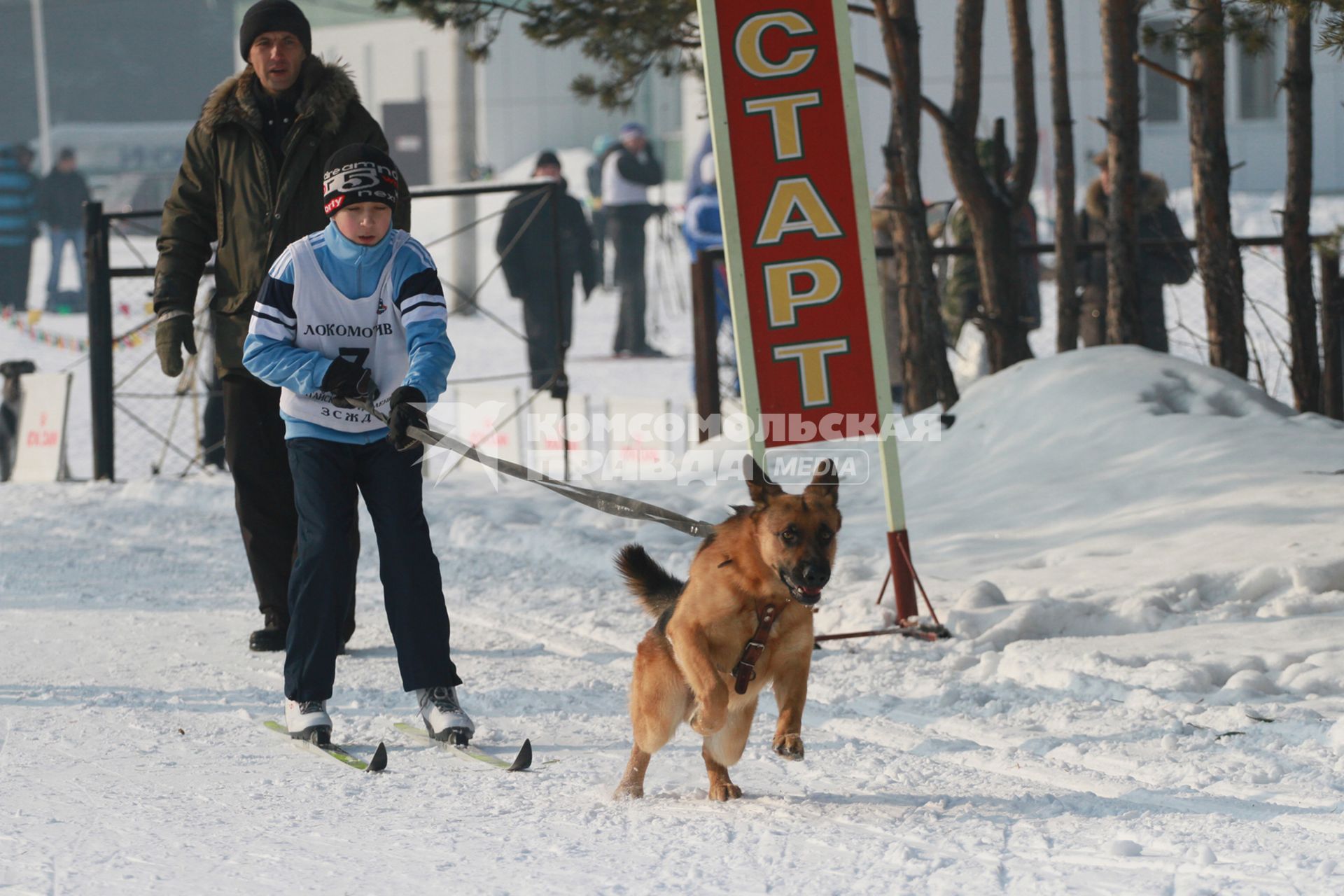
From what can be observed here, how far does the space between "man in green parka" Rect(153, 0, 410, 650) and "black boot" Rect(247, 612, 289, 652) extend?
29cm

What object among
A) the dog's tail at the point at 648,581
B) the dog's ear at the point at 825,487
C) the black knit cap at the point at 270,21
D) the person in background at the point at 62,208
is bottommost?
the dog's tail at the point at 648,581

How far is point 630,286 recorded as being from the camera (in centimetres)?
1850

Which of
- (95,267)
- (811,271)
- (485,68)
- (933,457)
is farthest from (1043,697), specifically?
(485,68)

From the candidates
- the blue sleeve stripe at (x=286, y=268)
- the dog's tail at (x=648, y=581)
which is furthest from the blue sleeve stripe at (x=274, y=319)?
the dog's tail at (x=648, y=581)

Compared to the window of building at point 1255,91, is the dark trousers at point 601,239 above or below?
below

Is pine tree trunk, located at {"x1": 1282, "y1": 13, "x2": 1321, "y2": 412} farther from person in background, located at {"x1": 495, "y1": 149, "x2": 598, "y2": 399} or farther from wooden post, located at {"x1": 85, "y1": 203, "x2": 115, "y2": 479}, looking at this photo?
wooden post, located at {"x1": 85, "y1": 203, "x2": 115, "y2": 479}

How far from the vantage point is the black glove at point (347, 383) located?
428 cm

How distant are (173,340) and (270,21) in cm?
112

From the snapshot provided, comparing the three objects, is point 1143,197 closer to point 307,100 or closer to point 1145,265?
point 1145,265

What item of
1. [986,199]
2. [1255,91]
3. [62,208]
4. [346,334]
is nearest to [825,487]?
[346,334]

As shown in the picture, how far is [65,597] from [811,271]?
3600 millimetres

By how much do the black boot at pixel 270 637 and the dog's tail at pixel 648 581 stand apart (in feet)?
6.67

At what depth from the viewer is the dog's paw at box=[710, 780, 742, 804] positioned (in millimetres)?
3848

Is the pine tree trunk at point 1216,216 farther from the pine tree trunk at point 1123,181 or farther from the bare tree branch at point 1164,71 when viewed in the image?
the pine tree trunk at point 1123,181
